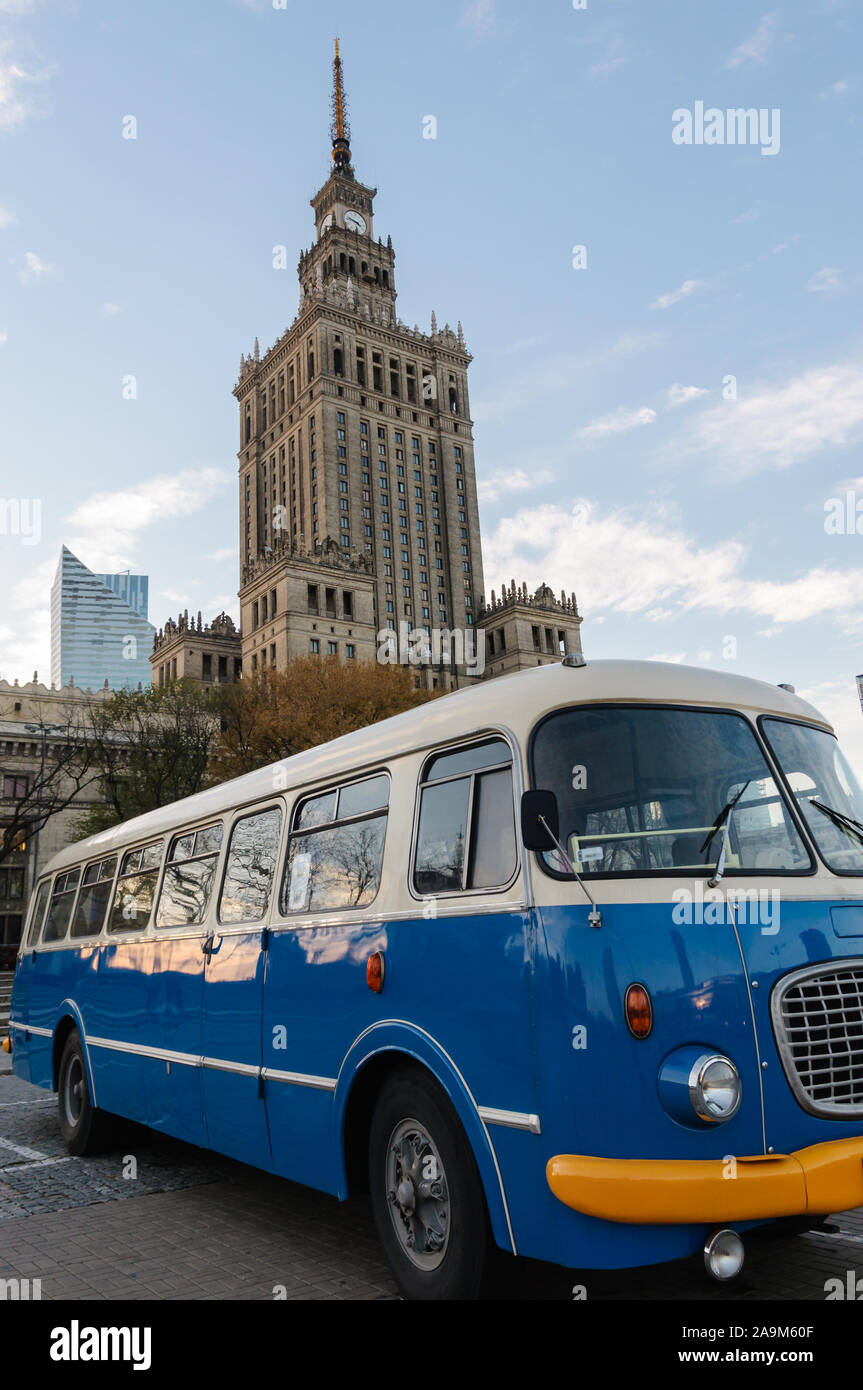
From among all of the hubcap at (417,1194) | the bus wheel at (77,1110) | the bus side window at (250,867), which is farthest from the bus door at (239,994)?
the bus wheel at (77,1110)

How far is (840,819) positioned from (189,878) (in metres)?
4.93

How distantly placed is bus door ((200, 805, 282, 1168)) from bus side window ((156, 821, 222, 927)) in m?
0.30

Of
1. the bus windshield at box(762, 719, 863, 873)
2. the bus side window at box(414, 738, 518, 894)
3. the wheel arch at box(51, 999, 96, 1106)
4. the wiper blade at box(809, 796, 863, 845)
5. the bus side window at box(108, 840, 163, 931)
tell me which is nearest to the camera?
the bus side window at box(414, 738, 518, 894)

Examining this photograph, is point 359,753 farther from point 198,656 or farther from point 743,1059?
point 198,656

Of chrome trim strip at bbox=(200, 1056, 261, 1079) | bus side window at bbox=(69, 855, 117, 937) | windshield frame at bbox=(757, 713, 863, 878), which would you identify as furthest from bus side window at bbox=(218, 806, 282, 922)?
windshield frame at bbox=(757, 713, 863, 878)

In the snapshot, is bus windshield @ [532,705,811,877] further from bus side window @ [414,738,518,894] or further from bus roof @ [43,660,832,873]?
bus side window @ [414,738,518,894]

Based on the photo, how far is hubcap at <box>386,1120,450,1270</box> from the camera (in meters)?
4.57

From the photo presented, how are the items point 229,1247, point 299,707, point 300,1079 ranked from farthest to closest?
1. point 299,707
2. point 229,1247
3. point 300,1079

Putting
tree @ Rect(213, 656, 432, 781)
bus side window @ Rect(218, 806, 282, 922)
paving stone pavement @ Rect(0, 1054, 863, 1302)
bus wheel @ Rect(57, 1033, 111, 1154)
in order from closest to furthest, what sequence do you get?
paving stone pavement @ Rect(0, 1054, 863, 1302) → bus side window @ Rect(218, 806, 282, 922) → bus wheel @ Rect(57, 1033, 111, 1154) → tree @ Rect(213, 656, 432, 781)

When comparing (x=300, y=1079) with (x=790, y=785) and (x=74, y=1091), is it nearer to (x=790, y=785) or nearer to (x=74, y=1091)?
(x=790, y=785)

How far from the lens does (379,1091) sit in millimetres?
5141

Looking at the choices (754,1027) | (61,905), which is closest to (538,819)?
(754,1027)
